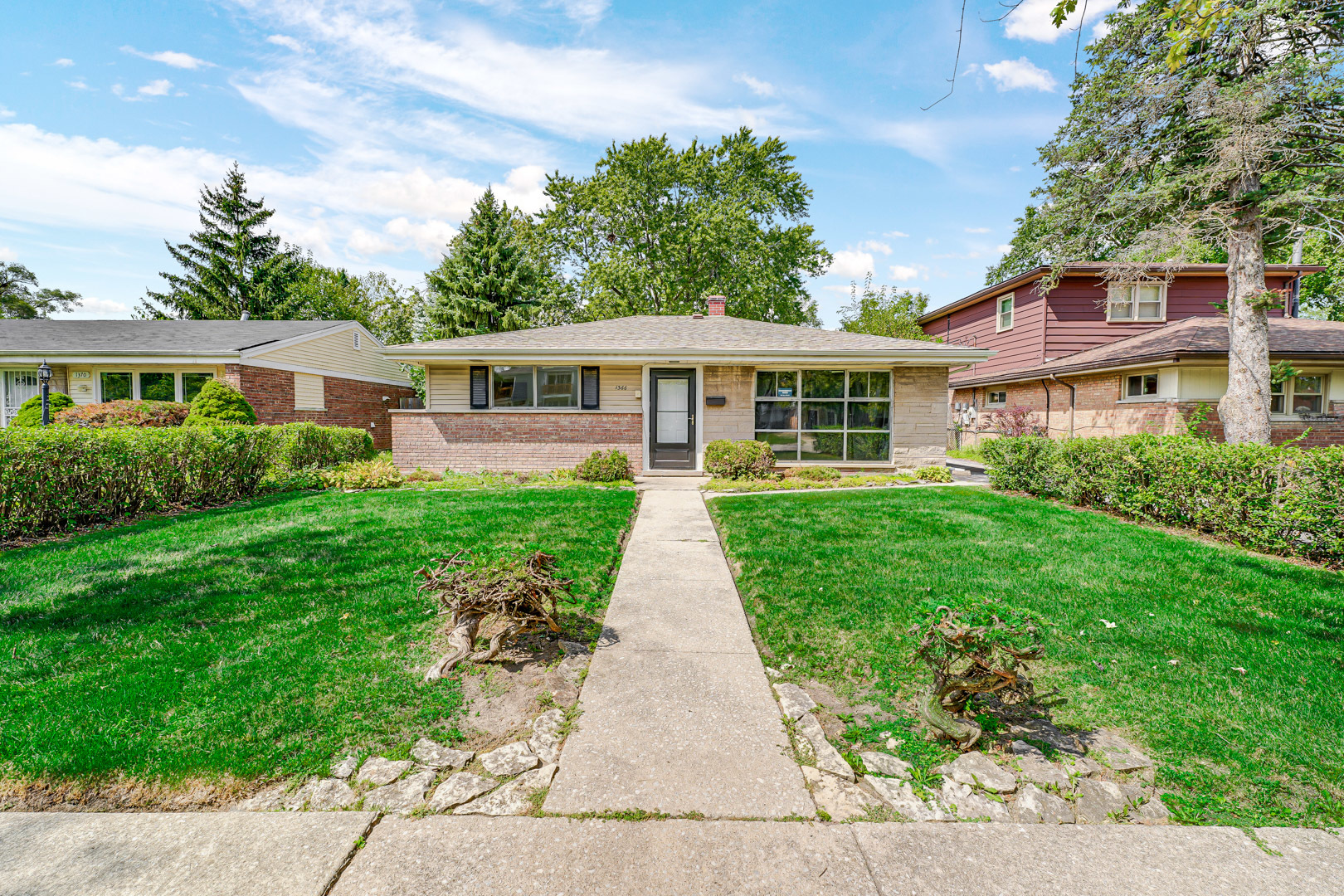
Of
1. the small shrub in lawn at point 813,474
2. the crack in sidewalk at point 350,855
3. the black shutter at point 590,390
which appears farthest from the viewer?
the black shutter at point 590,390

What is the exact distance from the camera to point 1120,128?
9625mm

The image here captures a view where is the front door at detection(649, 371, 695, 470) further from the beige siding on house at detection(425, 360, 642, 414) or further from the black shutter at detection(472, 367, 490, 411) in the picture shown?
the black shutter at detection(472, 367, 490, 411)

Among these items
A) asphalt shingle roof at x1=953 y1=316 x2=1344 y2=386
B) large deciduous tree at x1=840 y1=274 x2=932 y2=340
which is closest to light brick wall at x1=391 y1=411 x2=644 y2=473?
asphalt shingle roof at x1=953 y1=316 x2=1344 y2=386

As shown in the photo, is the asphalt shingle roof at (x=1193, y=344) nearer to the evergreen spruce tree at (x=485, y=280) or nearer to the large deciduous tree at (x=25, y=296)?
the evergreen spruce tree at (x=485, y=280)

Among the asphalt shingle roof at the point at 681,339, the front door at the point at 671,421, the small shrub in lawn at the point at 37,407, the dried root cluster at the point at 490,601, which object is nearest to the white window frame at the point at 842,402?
the asphalt shingle roof at the point at 681,339

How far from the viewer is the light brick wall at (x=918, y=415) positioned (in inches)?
485

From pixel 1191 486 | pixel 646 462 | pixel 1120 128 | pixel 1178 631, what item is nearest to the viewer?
pixel 1178 631

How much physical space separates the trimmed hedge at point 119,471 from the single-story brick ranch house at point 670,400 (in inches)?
123

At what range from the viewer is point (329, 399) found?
749 inches

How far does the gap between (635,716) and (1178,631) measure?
3.80 m

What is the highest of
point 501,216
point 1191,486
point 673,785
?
point 501,216

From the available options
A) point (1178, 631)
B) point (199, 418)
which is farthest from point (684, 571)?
point (199, 418)

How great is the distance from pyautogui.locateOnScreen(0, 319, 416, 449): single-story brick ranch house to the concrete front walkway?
15110 mm

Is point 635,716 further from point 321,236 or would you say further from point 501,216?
point 321,236
